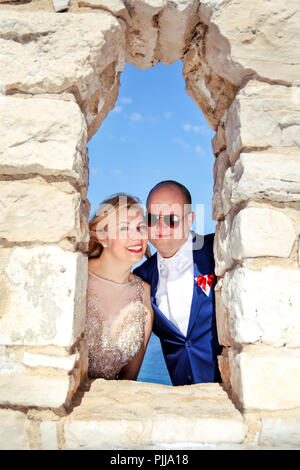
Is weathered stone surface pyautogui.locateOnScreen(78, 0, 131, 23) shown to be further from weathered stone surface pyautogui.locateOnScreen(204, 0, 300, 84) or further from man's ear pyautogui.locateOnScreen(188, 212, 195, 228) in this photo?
man's ear pyautogui.locateOnScreen(188, 212, 195, 228)

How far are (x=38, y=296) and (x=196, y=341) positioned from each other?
153 centimetres

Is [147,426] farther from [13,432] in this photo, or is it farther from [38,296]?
[38,296]

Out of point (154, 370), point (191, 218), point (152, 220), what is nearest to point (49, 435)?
point (152, 220)

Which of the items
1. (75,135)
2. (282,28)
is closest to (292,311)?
(75,135)

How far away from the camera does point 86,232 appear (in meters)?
1.84

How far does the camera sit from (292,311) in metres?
1.54

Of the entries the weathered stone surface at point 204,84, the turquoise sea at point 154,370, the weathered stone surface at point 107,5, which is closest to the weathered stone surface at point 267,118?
the weathered stone surface at point 204,84

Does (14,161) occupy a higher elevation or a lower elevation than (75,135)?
lower

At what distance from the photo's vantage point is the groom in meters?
2.63

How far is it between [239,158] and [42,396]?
1.47 meters

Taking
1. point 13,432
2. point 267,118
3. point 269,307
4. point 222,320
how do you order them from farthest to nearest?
point 222,320 < point 267,118 < point 269,307 < point 13,432

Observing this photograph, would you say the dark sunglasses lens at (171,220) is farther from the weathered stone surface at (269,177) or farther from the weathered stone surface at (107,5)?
the weathered stone surface at (107,5)
